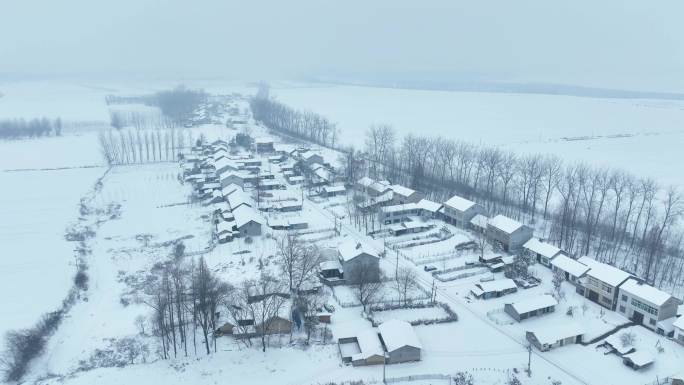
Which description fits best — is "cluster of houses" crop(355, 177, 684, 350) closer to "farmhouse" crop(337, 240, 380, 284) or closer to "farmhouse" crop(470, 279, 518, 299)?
"farmhouse" crop(470, 279, 518, 299)

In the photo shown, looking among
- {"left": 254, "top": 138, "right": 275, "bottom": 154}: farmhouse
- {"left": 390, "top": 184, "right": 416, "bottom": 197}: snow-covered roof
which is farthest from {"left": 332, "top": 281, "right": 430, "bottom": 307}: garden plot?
{"left": 254, "top": 138, "right": 275, "bottom": 154}: farmhouse

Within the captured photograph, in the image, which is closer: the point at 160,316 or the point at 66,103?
the point at 160,316

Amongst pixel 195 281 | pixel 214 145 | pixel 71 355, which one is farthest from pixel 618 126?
pixel 71 355

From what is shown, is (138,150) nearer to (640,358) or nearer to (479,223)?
(479,223)

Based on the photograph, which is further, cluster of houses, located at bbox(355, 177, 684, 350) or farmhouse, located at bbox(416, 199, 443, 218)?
farmhouse, located at bbox(416, 199, 443, 218)

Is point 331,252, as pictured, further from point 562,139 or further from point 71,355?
point 562,139

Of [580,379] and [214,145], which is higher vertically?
[214,145]
